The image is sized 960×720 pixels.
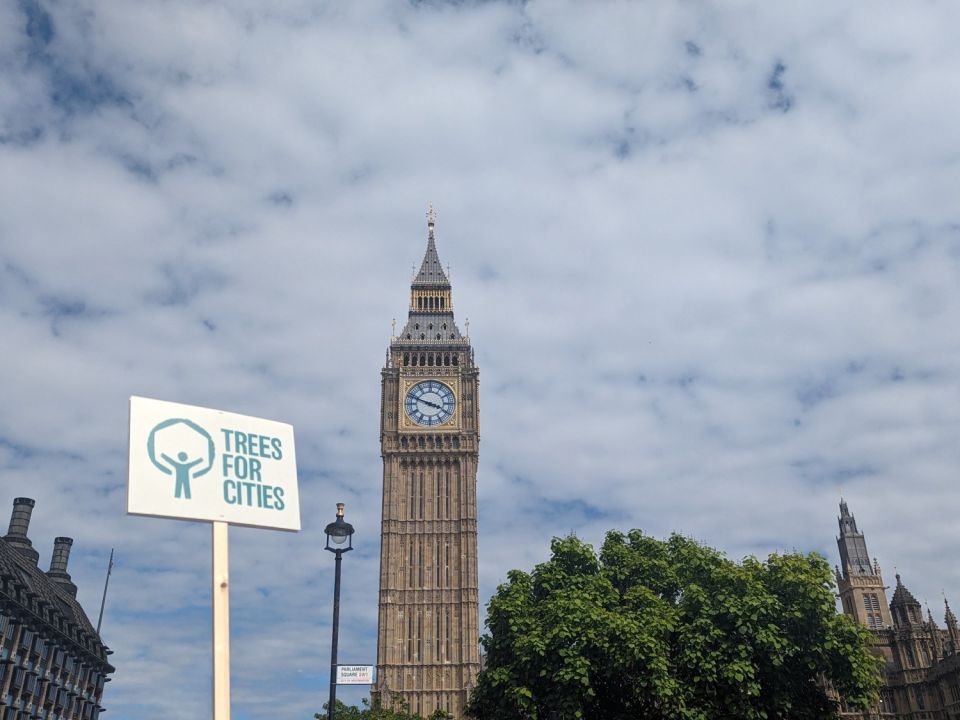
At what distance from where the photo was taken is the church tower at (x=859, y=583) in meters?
97.8

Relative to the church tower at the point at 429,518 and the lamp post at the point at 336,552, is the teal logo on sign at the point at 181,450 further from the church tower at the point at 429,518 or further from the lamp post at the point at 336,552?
the church tower at the point at 429,518

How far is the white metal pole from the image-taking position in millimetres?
11438

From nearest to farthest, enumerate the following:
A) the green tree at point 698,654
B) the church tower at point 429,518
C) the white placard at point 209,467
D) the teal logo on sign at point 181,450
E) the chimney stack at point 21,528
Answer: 1. the white placard at point 209,467
2. the teal logo on sign at point 181,450
3. the green tree at point 698,654
4. the church tower at point 429,518
5. the chimney stack at point 21,528

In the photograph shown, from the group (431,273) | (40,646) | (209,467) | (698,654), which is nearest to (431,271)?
(431,273)

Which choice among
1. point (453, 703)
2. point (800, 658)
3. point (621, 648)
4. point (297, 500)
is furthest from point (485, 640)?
point (453, 703)

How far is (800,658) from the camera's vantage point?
34.7m

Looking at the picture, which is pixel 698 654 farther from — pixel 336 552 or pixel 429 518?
pixel 429 518

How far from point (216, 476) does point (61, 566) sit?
384 ft

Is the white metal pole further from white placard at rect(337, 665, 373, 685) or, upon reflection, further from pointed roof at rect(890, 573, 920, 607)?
pointed roof at rect(890, 573, 920, 607)

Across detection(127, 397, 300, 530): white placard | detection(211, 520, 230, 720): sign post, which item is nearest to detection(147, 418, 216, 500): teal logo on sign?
detection(127, 397, 300, 530): white placard

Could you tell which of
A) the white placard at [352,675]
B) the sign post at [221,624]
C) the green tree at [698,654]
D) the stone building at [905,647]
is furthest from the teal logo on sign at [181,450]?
the stone building at [905,647]

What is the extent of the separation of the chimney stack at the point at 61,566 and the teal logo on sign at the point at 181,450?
360 feet

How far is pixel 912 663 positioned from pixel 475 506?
155ft

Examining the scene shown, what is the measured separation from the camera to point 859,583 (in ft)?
330
